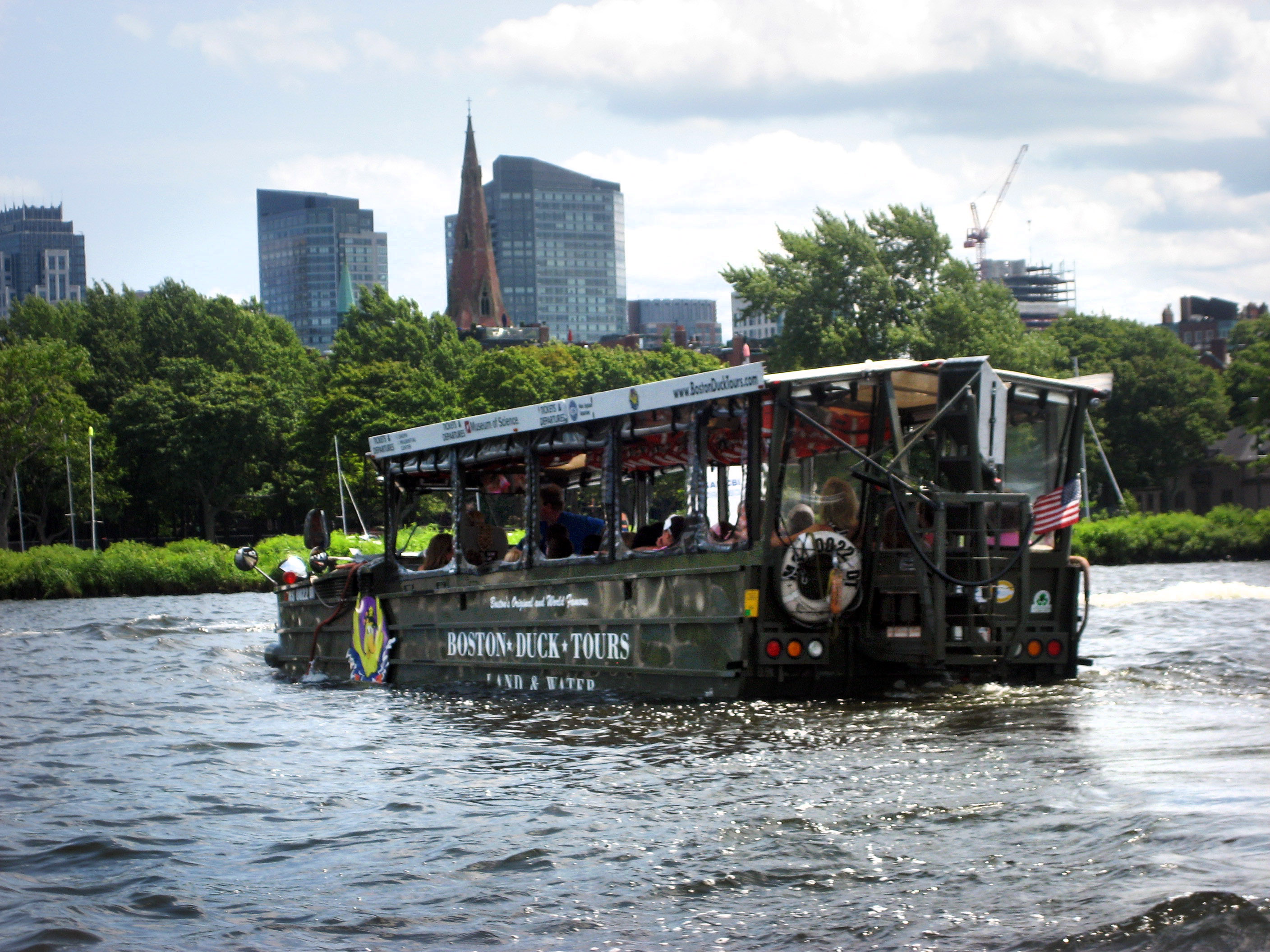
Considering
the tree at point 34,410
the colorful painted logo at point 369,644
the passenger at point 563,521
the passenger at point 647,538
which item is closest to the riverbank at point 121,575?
the tree at point 34,410

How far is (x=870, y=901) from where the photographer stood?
5.81 m

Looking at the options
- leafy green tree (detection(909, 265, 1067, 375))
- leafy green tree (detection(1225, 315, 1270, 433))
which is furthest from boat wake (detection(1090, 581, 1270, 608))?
leafy green tree (detection(1225, 315, 1270, 433))

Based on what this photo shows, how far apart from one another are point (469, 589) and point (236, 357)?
7340 centimetres

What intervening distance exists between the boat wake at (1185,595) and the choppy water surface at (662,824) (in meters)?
12.7

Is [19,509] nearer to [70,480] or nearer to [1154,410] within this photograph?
[70,480]

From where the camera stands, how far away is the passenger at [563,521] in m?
13.7

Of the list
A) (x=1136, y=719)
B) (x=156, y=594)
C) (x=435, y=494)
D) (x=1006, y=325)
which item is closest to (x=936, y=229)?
(x=1006, y=325)

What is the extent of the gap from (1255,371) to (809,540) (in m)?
54.7

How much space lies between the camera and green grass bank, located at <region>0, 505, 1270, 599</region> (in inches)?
1757

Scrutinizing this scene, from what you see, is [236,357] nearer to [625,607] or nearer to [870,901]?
[625,607]

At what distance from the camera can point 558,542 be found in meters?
13.5

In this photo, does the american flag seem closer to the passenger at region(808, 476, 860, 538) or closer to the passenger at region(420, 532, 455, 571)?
the passenger at region(808, 476, 860, 538)

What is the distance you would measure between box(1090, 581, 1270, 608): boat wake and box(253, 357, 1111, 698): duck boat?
1391 cm

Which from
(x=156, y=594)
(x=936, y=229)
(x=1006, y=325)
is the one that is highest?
(x=936, y=229)
